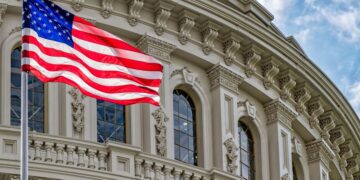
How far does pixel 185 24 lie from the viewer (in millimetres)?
44812

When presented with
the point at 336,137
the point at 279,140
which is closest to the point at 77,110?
the point at 279,140

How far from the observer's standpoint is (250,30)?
153 feet

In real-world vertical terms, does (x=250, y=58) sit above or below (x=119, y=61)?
above

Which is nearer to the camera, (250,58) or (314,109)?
(250,58)

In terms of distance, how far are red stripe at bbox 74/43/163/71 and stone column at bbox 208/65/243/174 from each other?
31.8 feet

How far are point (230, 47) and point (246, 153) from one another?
3.28m

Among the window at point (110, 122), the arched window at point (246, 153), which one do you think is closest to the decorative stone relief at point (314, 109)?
the arched window at point (246, 153)

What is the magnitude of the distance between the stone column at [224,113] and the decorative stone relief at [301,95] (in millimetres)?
3575

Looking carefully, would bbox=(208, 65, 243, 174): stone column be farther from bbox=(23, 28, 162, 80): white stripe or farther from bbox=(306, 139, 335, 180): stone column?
bbox=(23, 28, 162, 80): white stripe

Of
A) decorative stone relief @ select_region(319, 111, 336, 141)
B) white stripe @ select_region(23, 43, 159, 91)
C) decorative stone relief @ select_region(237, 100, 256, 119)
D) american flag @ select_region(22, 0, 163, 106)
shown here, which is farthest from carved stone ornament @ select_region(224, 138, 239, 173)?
white stripe @ select_region(23, 43, 159, 91)

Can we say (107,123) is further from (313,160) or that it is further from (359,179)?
(359,179)

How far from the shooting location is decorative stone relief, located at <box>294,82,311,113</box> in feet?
161

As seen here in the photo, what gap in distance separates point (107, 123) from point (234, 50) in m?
5.83

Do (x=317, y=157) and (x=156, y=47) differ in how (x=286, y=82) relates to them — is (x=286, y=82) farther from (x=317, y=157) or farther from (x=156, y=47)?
(x=156, y=47)
